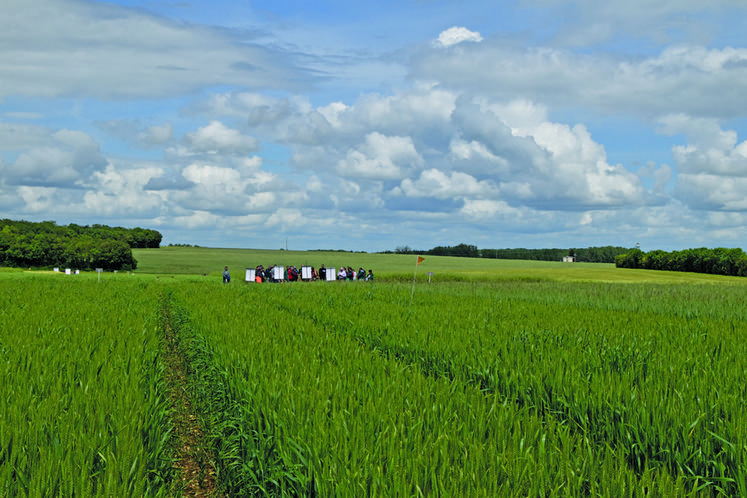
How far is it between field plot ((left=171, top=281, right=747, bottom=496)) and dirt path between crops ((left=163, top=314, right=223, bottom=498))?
0.31 meters

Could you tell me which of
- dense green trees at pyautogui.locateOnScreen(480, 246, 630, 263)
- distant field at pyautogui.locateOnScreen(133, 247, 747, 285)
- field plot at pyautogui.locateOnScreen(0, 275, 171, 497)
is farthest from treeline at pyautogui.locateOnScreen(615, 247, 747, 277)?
field plot at pyautogui.locateOnScreen(0, 275, 171, 497)

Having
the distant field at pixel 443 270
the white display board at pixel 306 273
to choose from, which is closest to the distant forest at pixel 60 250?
the distant field at pixel 443 270

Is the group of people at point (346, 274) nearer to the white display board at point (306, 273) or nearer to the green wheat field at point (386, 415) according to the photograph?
the white display board at point (306, 273)

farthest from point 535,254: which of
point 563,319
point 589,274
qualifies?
point 563,319

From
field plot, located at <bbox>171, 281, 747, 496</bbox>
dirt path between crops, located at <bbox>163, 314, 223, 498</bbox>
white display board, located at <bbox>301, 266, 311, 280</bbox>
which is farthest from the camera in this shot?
white display board, located at <bbox>301, 266, 311, 280</bbox>

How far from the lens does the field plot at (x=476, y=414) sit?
11.1 feet

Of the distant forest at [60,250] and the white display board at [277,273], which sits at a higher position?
the distant forest at [60,250]

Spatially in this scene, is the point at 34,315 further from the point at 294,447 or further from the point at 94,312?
the point at 294,447

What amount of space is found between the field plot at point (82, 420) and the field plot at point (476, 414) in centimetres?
95

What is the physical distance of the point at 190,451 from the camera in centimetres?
638

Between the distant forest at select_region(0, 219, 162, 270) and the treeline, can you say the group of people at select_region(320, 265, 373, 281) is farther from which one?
the treeline

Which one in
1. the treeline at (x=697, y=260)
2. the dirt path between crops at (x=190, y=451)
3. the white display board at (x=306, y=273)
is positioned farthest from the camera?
the treeline at (x=697, y=260)

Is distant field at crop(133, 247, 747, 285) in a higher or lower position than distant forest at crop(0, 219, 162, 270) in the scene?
lower

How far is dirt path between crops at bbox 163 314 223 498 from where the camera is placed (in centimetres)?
561
